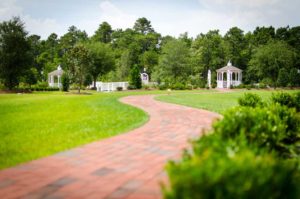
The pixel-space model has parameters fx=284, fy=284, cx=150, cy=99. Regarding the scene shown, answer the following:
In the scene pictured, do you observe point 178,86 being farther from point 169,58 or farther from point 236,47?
point 236,47

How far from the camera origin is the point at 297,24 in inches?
2224

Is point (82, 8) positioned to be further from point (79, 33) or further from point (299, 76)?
point (79, 33)

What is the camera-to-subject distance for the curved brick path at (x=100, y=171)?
11.5 feet

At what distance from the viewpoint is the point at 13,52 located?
32156mm

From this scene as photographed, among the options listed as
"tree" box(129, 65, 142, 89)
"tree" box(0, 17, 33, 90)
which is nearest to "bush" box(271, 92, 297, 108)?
"tree" box(129, 65, 142, 89)

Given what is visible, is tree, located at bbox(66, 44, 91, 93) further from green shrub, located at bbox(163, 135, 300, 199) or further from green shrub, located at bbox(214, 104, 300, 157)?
green shrub, located at bbox(163, 135, 300, 199)

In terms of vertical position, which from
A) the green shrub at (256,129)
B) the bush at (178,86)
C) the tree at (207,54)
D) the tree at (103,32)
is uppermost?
the tree at (103,32)

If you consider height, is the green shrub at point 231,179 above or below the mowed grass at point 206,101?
above

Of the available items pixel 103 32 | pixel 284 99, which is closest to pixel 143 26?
pixel 103 32

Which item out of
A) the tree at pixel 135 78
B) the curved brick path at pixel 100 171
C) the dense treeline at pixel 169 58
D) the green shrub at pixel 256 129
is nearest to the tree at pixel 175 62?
the dense treeline at pixel 169 58

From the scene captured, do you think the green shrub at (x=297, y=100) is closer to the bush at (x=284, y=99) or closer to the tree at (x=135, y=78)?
the bush at (x=284, y=99)

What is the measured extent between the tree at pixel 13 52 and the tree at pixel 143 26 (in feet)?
128

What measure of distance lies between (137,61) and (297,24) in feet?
107

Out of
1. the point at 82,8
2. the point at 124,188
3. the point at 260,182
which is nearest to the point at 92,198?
the point at 124,188
